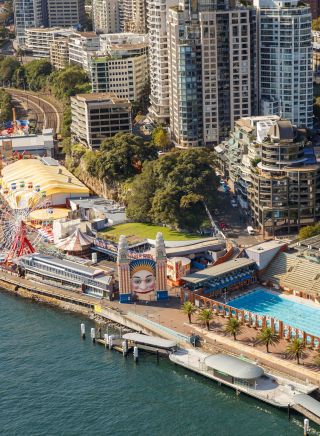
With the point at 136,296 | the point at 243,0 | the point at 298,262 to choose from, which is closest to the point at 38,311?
the point at 136,296

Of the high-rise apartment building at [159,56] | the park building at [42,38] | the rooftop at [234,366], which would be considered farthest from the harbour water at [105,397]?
the park building at [42,38]

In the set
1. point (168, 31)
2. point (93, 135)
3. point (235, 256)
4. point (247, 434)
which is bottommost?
point (247, 434)

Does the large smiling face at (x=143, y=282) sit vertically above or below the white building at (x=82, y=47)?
below

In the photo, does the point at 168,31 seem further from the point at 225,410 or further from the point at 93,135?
the point at 225,410

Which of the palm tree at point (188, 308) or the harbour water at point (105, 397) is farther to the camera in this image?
the palm tree at point (188, 308)

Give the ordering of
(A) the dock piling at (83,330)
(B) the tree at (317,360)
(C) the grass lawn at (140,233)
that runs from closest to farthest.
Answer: (B) the tree at (317,360) < (A) the dock piling at (83,330) < (C) the grass lawn at (140,233)

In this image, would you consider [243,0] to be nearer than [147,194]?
No

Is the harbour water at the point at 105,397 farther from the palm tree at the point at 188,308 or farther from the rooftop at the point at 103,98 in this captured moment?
the rooftop at the point at 103,98

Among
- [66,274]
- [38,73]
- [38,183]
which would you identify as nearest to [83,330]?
[66,274]
